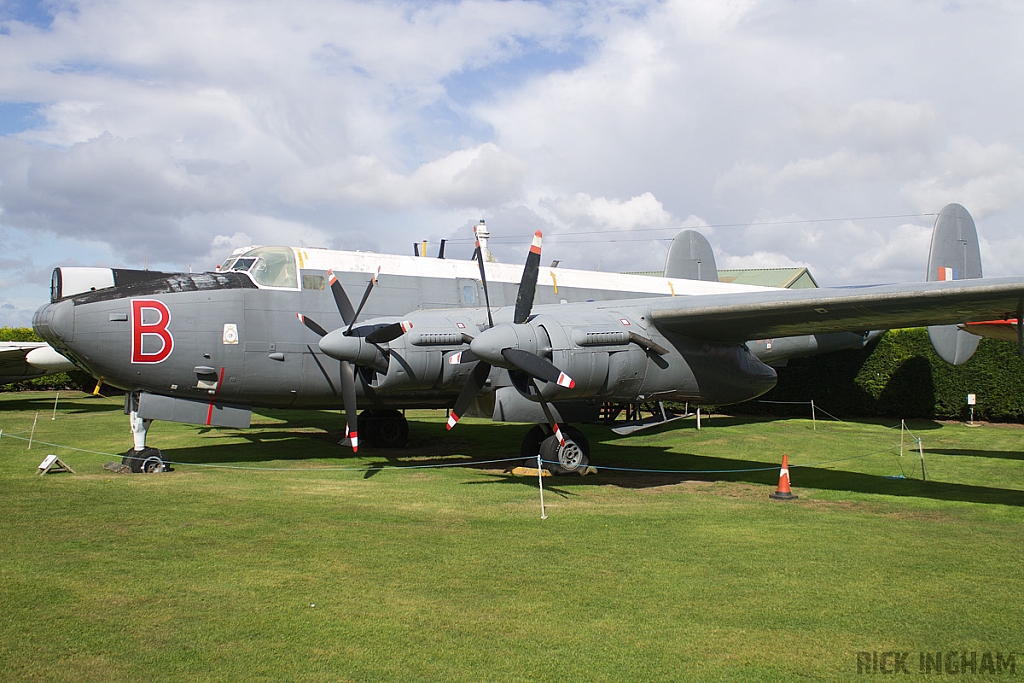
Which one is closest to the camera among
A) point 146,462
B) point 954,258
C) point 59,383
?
point 146,462

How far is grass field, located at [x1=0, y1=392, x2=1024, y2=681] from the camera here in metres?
5.21

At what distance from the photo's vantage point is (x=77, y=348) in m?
11.9

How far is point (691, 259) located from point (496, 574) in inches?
638

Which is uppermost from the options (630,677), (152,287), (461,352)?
(152,287)

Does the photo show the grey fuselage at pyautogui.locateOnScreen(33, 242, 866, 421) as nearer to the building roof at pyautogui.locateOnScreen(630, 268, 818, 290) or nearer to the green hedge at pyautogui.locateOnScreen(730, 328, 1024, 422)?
the green hedge at pyautogui.locateOnScreen(730, 328, 1024, 422)

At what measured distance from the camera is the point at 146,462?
12.7 metres

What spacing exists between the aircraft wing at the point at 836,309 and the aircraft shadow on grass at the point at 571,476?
8.20ft

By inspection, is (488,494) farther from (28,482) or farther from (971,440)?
(971,440)

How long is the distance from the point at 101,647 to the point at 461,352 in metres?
7.63

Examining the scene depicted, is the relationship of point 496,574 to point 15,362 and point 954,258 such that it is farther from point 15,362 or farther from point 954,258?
point 15,362

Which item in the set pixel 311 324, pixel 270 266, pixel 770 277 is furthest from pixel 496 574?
pixel 770 277

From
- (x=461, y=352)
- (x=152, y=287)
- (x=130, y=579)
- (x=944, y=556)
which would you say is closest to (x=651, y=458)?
(x=461, y=352)

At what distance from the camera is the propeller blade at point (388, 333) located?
11961mm

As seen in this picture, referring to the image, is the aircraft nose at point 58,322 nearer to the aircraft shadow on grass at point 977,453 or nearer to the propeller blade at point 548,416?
the propeller blade at point 548,416
